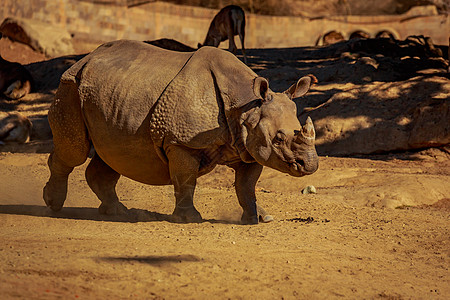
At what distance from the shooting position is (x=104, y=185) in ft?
23.5

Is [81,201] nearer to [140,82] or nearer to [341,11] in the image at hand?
[140,82]

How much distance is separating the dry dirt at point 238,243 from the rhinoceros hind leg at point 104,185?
7.9 inches

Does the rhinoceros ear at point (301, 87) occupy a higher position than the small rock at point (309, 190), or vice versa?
the rhinoceros ear at point (301, 87)

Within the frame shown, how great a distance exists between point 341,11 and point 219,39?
1324 centimetres

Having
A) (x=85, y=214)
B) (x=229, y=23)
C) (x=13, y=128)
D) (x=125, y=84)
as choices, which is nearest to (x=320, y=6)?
(x=229, y=23)

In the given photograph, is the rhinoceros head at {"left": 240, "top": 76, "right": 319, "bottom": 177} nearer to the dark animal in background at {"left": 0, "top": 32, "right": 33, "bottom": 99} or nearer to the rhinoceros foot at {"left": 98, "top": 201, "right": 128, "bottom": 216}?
the rhinoceros foot at {"left": 98, "top": 201, "right": 128, "bottom": 216}

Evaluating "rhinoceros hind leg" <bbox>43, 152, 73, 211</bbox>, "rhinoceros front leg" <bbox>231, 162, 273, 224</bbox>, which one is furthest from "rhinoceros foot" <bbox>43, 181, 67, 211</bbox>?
"rhinoceros front leg" <bbox>231, 162, 273, 224</bbox>

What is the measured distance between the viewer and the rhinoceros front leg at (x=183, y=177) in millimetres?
5969

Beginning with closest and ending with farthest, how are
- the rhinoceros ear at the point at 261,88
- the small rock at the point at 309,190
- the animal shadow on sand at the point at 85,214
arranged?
the rhinoceros ear at the point at 261,88
the animal shadow on sand at the point at 85,214
the small rock at the point at 309,190

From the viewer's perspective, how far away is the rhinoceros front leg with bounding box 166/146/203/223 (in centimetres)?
597

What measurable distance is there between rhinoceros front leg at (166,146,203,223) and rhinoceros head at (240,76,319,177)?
0.57 m

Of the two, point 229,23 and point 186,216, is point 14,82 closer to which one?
point 229,23

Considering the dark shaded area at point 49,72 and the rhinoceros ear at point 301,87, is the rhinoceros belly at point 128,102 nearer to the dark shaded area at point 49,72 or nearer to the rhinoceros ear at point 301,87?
the rhinoceros ear at point 301,87

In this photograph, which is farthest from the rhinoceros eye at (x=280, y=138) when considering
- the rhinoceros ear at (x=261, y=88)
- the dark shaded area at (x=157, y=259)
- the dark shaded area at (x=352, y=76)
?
the dark shaded area at (x=352, y=76)
